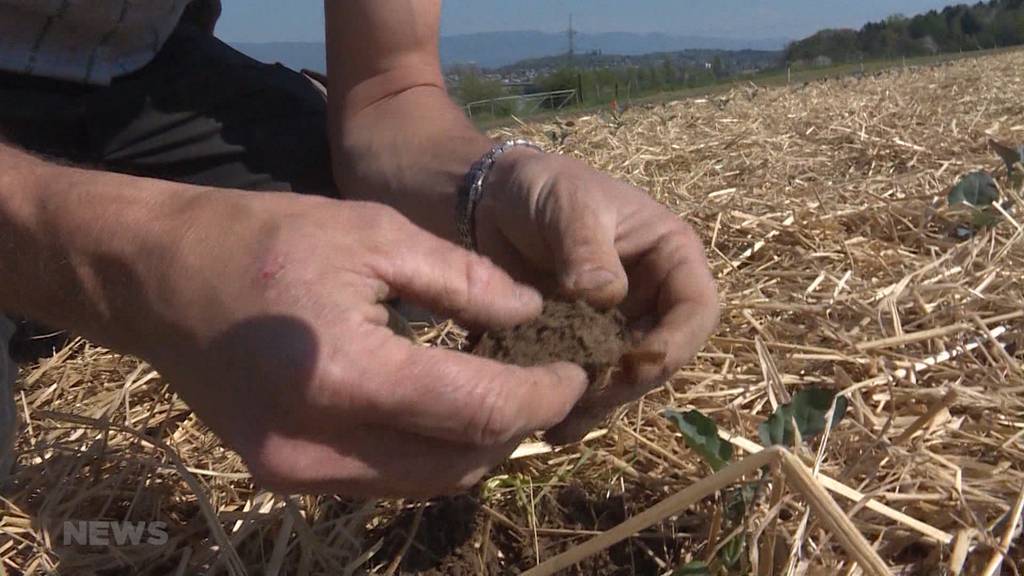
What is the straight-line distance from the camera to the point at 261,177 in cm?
192

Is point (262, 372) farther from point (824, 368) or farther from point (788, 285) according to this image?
point (788, 285)

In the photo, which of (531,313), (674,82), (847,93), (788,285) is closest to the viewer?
(531,313)

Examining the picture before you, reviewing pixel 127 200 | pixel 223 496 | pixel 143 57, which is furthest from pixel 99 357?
pixel 127 200

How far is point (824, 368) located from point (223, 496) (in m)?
0.93

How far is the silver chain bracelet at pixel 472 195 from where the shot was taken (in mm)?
1193

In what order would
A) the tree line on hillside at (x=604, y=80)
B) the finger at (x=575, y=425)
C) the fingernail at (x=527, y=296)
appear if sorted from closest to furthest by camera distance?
the fingernail at (x=527, y=296), the finger at (x=575, y=425), the tree line on hillside at (x=604, y=80)

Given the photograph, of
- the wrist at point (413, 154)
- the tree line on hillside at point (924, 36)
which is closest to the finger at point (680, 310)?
the wrist at point (413, 154)

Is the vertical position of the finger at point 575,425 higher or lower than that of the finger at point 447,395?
lower

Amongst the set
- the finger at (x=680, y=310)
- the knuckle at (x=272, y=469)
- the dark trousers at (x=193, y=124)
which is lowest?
the knuckle at (x=272, y=469)

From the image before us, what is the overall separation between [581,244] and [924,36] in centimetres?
2341

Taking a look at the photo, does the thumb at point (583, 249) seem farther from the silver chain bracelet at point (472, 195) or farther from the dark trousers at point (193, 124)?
the dark trousers at point (193, 124)

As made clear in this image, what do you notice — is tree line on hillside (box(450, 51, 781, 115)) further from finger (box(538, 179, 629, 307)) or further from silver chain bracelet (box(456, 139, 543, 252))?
finger (box(538, 179, 629, 307))

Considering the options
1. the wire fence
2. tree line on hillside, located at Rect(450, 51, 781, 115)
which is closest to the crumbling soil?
the wire fence

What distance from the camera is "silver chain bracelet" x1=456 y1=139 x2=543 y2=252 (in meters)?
1.19
